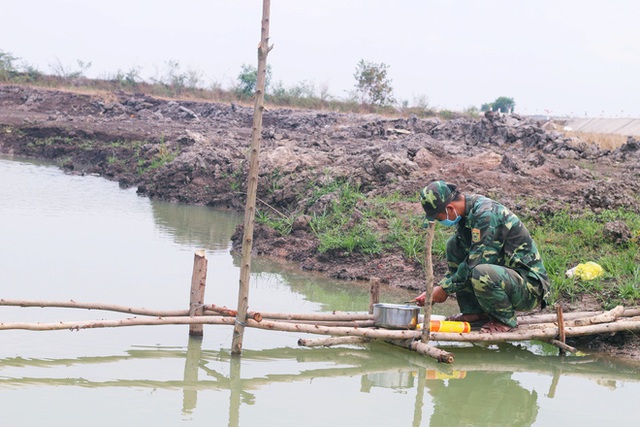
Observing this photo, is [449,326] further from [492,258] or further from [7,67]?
[7,67]

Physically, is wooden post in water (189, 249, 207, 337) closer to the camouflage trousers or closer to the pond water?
the pond water

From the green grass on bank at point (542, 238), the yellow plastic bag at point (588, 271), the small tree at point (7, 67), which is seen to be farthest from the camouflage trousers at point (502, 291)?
the small tree at point (7, 67)

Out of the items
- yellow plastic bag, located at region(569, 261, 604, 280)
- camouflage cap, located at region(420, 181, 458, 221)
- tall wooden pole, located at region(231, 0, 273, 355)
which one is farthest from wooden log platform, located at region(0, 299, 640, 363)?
yellow plastic bag, located at region(569, 261, 604, 280)

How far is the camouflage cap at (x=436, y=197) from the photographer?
231 inches

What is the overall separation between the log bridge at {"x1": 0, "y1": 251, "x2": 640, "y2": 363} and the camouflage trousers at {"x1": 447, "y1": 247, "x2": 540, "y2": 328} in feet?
0.58

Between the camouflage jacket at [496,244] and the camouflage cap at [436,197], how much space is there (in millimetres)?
237

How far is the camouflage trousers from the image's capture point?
579 centimetres

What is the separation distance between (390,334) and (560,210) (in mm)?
4751

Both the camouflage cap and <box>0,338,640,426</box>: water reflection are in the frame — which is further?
the camouflage cap

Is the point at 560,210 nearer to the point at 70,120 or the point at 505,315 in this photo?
the point at 505,315

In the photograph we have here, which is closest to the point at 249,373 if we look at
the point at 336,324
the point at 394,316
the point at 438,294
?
the point at 336,324

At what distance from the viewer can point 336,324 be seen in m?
6.09

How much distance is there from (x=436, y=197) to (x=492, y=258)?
24.9 inches

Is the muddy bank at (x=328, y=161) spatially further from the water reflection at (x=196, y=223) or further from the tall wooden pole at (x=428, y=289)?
the tall wooden pole at (x=428, y=289)
